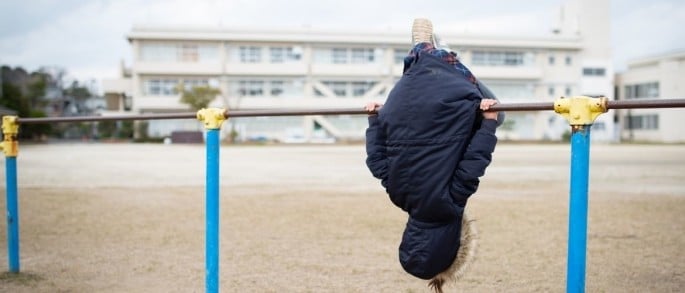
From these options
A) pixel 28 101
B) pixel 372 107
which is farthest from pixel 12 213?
pixel 28 101

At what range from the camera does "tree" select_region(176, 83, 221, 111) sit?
44844mm

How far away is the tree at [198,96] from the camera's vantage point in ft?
147

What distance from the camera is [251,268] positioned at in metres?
5.46

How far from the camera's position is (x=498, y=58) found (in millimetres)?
54094

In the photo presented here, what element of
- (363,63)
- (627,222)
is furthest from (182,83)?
(627,222)

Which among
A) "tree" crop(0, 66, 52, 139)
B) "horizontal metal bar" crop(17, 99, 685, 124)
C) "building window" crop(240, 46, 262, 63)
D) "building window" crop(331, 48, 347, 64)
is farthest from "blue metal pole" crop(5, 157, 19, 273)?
"building window" crop(331, 48, 347, 64)

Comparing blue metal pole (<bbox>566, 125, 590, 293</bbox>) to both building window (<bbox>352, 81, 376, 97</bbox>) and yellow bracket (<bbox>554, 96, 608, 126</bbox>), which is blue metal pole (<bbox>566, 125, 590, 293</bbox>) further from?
building window (<bbox>352, 81, 376, 97</bbox>)

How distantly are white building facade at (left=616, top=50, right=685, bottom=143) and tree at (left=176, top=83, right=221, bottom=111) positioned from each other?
35.3m

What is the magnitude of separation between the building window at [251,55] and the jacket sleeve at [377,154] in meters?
49.7

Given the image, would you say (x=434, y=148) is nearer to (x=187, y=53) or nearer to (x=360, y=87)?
(x=360, y=87)

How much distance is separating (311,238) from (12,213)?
3189 mm

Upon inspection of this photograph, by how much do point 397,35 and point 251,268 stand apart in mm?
48512

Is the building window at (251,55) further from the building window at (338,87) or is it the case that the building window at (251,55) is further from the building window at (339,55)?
the building window at (339,55)

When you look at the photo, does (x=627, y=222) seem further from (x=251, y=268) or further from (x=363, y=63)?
(x=363, y=63)
